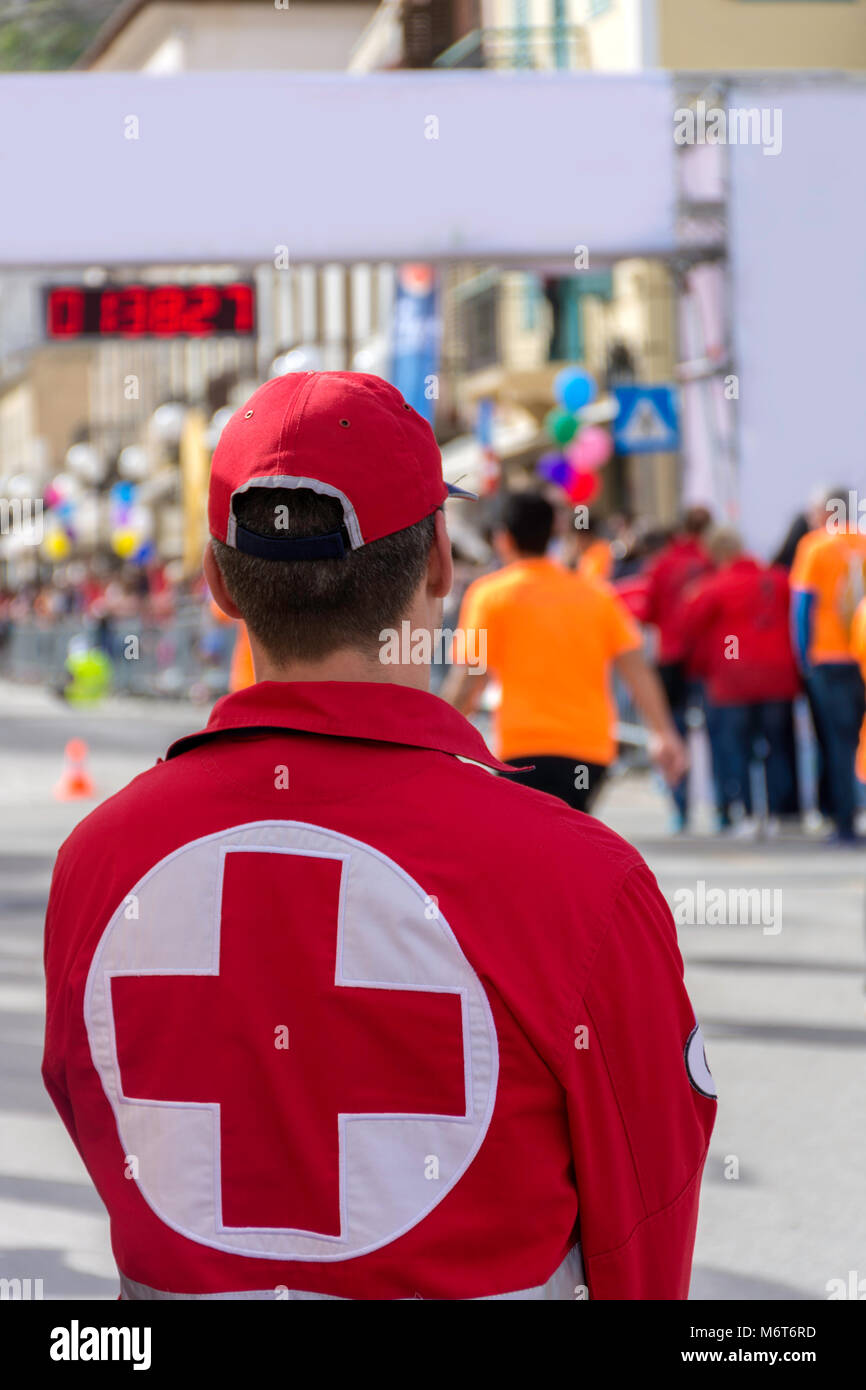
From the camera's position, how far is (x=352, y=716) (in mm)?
1890

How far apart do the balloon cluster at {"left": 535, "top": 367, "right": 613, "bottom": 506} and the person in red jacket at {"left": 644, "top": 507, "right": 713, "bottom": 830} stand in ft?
19.9

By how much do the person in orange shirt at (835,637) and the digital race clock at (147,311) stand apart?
5282 millimetres

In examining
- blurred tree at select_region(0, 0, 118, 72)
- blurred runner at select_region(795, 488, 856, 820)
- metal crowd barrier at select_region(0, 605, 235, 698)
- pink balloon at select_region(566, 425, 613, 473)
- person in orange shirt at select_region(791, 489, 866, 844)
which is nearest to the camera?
person in orange shirt at select_region(791, 489, 866, 844)

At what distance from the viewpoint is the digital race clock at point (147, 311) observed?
1627cm

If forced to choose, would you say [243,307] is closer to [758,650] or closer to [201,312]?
[201,312]

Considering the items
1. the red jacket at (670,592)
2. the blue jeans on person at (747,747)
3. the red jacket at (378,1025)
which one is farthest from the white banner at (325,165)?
the red jacket at (378,1025)

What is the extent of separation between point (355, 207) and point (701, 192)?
7.58 ft

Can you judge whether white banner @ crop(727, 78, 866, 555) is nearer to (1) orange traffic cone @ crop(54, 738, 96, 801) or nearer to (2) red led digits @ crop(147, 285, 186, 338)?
(2) red led digits @ crop(147, 285, 186, 338)

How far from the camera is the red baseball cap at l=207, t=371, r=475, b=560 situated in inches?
75.4

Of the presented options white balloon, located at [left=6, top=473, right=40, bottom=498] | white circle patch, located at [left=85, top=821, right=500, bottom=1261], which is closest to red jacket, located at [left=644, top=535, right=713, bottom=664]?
white circle patch, located at [left=85, top=821, right=500, bottom=1261]

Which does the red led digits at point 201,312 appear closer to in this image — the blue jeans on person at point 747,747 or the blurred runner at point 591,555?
the blurred runner at point 591,555

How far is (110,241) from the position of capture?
46.2 feet

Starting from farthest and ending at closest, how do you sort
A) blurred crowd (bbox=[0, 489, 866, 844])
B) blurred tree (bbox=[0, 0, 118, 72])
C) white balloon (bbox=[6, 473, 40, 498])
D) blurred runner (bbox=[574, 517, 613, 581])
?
blurred tree (bbox=[0, 0, 118, 72]) → white balloon (bbox=[6, 473, 40, 498]) → blurred runner (bbox=[574, 517, 613, 581]) → blurred crowd (bbox=[0, 489, 866, 844])
